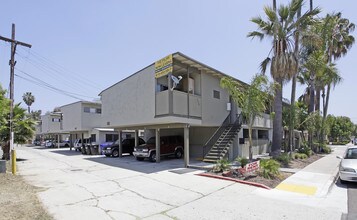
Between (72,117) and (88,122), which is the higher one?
(72,117)

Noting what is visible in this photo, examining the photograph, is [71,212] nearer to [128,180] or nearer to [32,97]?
[128,180]

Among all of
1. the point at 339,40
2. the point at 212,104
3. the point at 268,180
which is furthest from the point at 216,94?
the point at 339,40

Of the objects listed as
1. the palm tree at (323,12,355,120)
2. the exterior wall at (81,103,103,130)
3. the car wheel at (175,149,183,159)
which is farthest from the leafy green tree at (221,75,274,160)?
the exterior wall at (81,103,103,130)

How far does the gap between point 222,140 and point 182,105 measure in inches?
168

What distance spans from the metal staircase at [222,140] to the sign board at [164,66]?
597 cm

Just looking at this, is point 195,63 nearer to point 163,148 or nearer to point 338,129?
point 163,148

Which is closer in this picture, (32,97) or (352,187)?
(352,187)

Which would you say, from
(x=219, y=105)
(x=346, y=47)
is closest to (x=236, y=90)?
(x=219, y=105)

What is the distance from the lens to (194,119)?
624 inches

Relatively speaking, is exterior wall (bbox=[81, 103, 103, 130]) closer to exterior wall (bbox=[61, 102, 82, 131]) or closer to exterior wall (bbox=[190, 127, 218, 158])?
exterior wall (bbox=[61, 102, 82, 131])

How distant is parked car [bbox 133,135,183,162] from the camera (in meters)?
18.1

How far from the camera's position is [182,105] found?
1497 cm

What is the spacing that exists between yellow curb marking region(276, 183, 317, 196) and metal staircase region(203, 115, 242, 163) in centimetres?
624

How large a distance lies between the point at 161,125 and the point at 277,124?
7755mm
